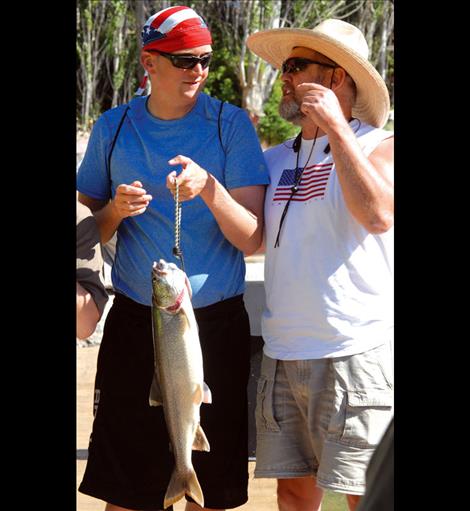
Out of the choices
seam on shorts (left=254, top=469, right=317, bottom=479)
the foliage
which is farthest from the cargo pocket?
the foliage

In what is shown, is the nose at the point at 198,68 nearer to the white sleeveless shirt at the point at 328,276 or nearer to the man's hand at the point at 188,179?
the man's hand at the point at 188,179

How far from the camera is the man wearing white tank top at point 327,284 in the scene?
2.97 meters

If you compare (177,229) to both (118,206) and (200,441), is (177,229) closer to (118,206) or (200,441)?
(118,206)

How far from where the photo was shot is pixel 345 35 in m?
3.29

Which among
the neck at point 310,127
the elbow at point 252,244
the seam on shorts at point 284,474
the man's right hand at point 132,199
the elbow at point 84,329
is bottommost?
the seam on shorts at point 284,474

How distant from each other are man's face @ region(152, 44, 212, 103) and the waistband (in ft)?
2.16

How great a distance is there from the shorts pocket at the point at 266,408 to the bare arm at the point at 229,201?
1.42 ft

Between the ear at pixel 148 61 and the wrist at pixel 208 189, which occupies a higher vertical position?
the ear at pixel 148 61

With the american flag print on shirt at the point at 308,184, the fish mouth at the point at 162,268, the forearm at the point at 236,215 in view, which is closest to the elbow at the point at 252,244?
the forearm at the point at 236,215

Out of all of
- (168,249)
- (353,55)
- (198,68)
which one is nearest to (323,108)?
(353,55)

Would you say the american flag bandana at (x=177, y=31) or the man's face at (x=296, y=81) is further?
the man's face at (x=296, y=81)
